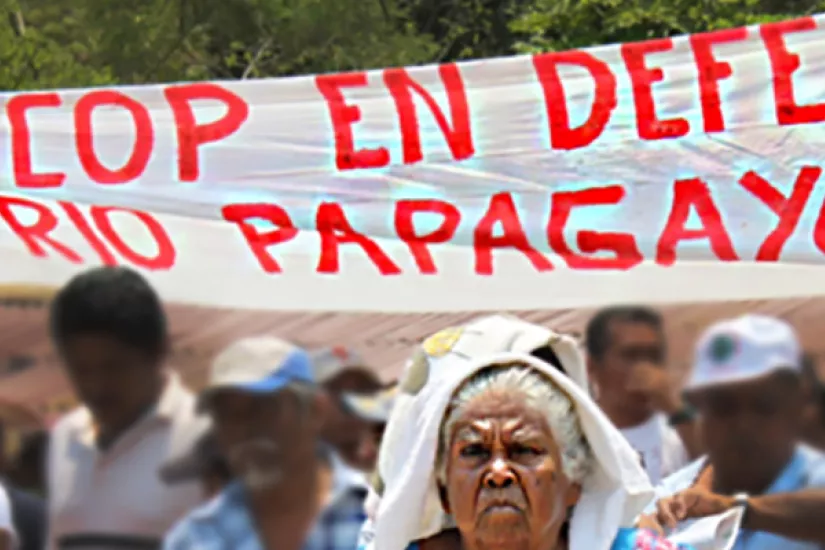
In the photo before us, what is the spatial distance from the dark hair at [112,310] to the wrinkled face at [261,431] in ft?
0.71

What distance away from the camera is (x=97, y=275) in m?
3.86

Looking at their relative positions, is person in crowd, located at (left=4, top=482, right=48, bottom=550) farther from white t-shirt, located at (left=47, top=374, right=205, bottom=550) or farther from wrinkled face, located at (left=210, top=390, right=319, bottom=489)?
wrinkled face, located at (left=210, top=390, right=319, bottom=489)

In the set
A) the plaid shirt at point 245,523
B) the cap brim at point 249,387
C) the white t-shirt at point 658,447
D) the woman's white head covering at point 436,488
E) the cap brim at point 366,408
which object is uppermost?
the woman's white head covering at point 436,488

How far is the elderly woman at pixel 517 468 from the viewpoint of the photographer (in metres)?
2.39

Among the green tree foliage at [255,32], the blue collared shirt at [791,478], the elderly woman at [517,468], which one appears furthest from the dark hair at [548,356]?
the green tree foliage at [255,32]

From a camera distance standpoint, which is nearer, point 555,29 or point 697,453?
point 697,453

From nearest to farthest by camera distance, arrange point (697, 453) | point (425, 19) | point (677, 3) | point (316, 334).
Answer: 1. point (697, 453)
2. point (316, 334)
3. point (677, 3)
4. point (425, 19)

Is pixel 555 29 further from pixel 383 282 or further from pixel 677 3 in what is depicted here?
pixel 383 282

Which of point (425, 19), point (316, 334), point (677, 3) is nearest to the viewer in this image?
point (316, 334)

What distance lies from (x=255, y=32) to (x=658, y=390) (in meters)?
10.0

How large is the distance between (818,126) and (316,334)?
1.32 metres

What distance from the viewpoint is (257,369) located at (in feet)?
12.4

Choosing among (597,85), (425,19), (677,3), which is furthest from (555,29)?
(597,85)

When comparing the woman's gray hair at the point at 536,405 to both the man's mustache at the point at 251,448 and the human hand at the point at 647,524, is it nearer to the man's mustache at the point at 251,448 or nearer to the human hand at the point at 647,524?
the human hand at the point at 647,524
